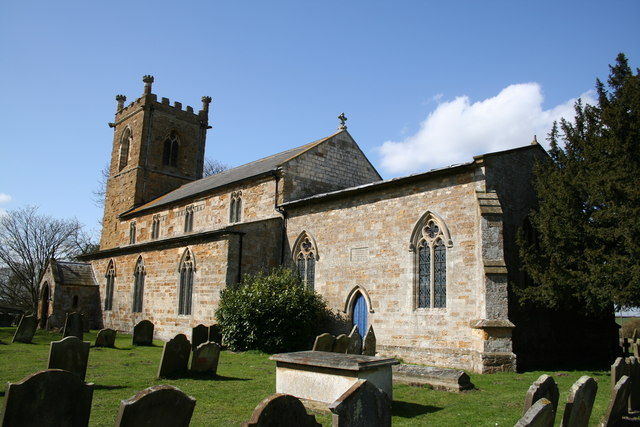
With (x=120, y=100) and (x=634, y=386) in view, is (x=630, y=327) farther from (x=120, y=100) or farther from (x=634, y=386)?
(x=120, y=100)

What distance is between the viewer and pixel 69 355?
30.9 ft

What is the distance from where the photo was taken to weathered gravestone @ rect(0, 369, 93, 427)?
491cm

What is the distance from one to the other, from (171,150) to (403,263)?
26.3m

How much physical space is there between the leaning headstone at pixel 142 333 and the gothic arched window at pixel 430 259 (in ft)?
34.0

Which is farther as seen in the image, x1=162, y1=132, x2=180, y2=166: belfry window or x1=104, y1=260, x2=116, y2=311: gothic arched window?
x1=162, y1=132, x2=180, y2=166: belfry window

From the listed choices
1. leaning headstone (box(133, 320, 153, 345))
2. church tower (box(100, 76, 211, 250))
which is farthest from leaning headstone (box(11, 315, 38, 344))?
church tower (box(100, 76, 211, 250))

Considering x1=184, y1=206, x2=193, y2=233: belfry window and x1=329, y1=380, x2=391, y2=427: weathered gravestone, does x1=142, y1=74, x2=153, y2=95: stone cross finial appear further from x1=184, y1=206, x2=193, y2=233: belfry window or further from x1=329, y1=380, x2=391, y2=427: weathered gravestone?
x1=329, y1=380, x2=391, y2=427: weathered gravestone

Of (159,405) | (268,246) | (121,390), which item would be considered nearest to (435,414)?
(159,405)

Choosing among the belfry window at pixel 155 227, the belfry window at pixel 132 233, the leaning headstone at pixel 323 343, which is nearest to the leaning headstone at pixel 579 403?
the leaning headstone at pixel 323 343

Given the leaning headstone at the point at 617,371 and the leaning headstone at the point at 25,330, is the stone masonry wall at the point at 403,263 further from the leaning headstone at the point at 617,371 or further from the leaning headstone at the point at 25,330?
the leaning headstone at the point at 25,330

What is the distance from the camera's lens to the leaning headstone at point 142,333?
19.0 metres

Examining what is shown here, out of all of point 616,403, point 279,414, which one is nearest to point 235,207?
point 616,403

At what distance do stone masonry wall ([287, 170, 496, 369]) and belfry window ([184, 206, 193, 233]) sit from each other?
947 cm

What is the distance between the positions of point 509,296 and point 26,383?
13749 millimetres
